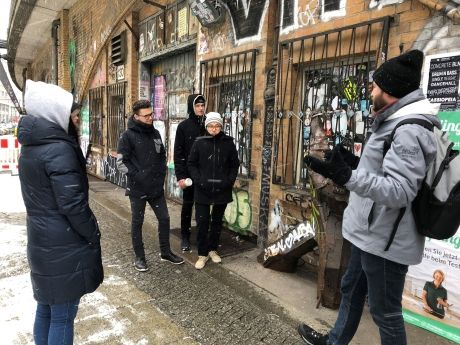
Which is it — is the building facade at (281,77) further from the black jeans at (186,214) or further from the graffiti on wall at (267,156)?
the black jeans at (186,214)

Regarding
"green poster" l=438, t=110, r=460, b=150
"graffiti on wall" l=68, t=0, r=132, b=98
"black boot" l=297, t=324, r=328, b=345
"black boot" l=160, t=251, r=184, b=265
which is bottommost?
"black boot" l=160, t=251, r=184, b=265

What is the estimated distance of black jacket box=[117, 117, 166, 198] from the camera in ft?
12.3

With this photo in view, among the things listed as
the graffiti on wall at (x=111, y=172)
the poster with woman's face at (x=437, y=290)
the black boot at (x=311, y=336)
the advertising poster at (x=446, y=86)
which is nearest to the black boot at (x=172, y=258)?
the black boot at (x=311, y=336)

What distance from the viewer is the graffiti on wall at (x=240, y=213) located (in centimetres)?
479

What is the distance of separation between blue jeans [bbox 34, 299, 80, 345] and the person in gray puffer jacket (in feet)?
5.23

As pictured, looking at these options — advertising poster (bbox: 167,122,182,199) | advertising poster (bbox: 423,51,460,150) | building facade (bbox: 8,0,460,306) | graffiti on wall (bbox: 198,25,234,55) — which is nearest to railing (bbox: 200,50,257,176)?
building facade (bbox: 8,0,460,306)

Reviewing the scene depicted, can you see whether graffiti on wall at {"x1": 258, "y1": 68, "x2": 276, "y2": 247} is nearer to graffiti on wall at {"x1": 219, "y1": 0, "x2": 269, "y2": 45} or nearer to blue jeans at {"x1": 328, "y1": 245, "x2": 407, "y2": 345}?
graffiti on wall at {"x1": 219, "y1": 0, "x2": 269, "y2": 45}

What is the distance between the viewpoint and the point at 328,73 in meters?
3.76

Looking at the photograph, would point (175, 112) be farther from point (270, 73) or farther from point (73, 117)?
point (73, 117)

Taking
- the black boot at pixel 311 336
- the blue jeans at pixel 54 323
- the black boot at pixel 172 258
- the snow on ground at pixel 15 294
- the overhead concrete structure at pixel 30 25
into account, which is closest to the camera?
the blue jeans at pixel 54 323

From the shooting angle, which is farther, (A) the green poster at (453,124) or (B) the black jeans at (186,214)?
(B) the black jeans at (186,214)

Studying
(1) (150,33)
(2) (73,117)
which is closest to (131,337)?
(2) (73,117)

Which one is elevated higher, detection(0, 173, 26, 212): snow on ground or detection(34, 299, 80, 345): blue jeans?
detection(34, 299, 80, 345): blue jeans

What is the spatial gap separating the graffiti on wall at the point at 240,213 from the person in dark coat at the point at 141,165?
4.08 ft
